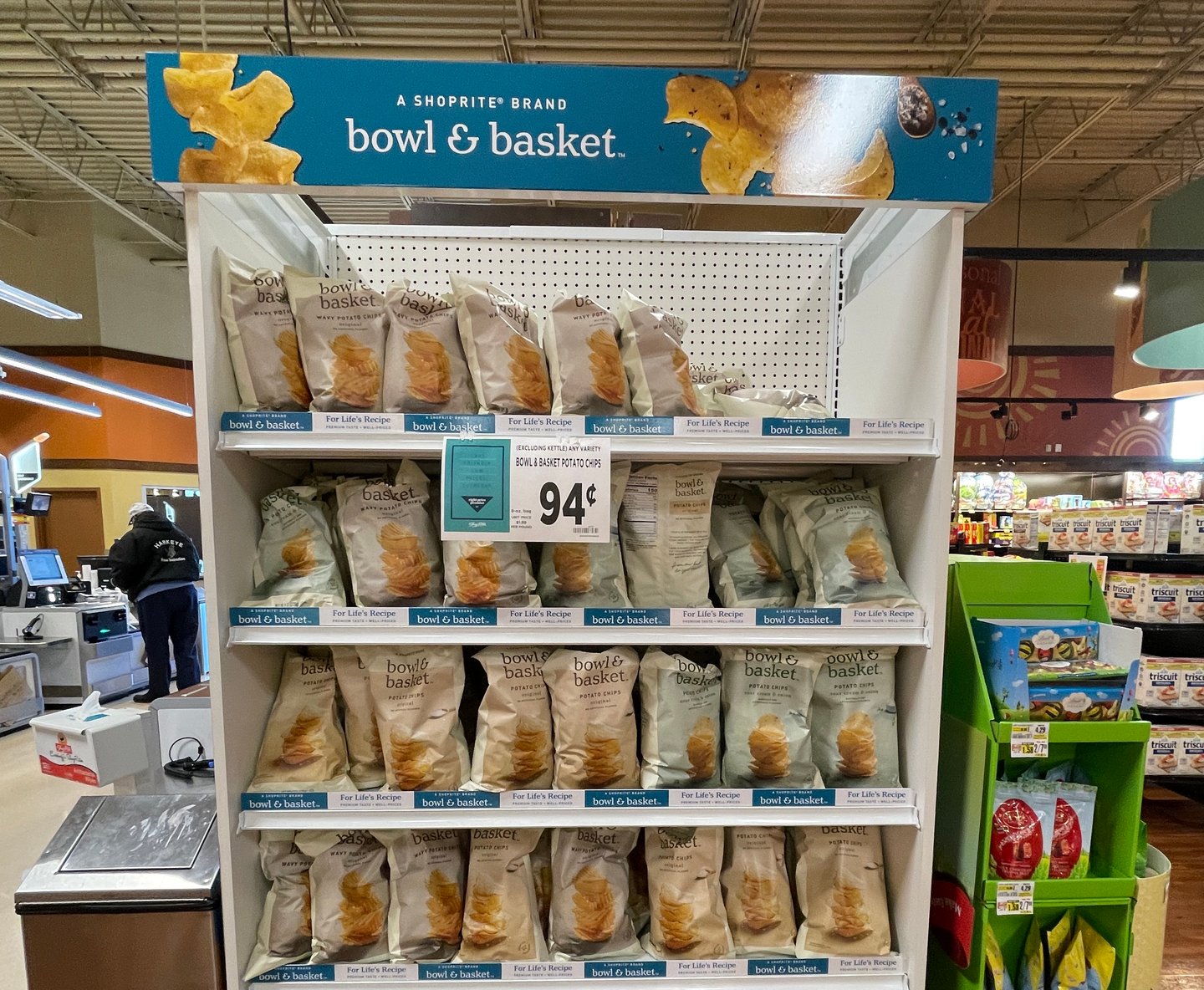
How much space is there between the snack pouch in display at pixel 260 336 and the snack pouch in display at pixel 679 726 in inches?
41.8

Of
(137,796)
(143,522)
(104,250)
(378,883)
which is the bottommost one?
(378,883)

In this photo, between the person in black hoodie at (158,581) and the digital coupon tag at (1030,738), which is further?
the person in black hoodie at (158,581)

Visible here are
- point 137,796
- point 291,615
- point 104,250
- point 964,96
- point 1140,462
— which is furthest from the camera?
point 104,250

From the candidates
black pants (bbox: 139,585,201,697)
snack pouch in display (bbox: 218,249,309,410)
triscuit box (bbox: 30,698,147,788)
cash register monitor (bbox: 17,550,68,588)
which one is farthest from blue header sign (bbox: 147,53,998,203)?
cash register monitor (bbox: 17,550,68,588)

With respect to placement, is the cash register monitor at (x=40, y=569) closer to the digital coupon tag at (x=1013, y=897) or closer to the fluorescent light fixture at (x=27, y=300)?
the fluorescent light fixture at (x=27, y=300)

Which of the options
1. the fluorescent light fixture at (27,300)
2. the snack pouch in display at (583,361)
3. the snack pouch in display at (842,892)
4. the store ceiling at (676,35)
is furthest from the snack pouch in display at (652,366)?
the fluorescent light fixture at (27,300)

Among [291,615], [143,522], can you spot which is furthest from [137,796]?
[143,522]

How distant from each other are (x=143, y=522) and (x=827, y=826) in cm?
592

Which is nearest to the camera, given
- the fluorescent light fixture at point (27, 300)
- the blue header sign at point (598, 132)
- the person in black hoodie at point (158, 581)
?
the blue header sign at point (598, 132)

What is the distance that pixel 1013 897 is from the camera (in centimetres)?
A: 144

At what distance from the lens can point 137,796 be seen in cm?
165

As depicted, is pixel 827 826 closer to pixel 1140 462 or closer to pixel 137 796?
pixel 137 796

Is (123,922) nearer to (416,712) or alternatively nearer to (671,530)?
(416,712)

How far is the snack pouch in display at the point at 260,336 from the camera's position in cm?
134
